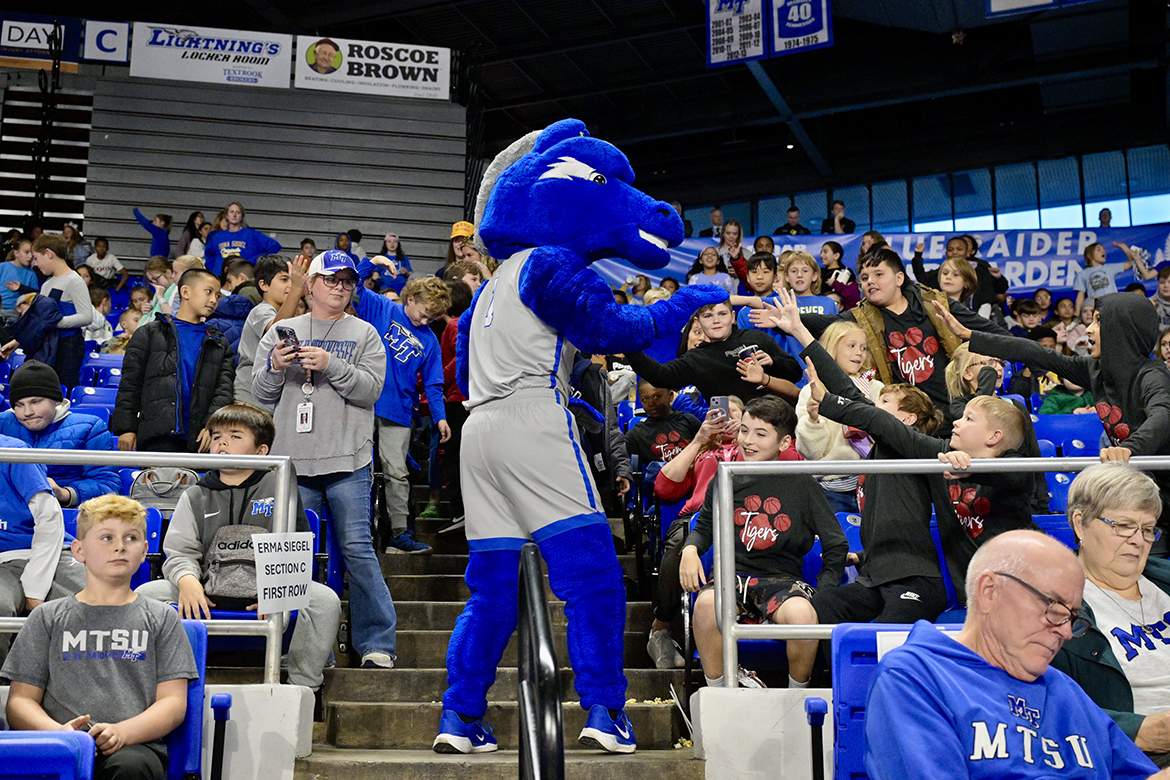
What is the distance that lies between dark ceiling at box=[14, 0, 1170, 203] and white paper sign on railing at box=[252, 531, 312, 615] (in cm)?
1154

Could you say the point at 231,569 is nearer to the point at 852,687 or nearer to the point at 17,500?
the point at 17,500

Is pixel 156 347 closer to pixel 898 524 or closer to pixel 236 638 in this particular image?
pixel 236 638

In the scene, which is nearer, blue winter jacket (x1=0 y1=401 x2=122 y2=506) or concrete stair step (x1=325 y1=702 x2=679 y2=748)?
concrete stair step (x1=325 y1=702 x2=679 y2=748)

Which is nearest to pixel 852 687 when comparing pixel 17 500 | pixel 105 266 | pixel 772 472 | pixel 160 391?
pixel 772 472

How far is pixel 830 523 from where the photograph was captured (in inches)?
166

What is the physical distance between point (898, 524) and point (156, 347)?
3.71 meters

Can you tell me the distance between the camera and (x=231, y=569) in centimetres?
411

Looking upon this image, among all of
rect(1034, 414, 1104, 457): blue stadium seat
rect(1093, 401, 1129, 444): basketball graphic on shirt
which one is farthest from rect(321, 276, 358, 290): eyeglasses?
rect(1034, 414, 1104, 457): blue stadium seat

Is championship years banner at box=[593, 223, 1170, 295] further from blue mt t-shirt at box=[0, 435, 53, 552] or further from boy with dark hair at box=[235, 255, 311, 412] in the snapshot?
blue mt t-shirt at box=[0, 435, 53, 552]

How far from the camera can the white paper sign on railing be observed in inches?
139

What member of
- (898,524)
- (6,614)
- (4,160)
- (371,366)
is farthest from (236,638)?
(4,160)

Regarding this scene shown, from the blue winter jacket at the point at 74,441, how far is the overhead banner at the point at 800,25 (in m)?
11.1

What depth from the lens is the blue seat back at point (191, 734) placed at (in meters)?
3.24

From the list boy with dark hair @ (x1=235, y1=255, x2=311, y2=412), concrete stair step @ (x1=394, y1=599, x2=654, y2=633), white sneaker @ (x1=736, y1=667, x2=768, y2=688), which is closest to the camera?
white sneaker @ (x1=736, y1=667, x2=768, y2=688)
